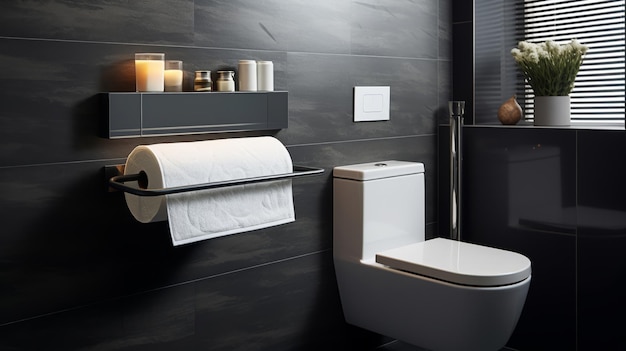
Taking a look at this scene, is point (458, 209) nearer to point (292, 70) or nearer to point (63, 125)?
point (292, 70)

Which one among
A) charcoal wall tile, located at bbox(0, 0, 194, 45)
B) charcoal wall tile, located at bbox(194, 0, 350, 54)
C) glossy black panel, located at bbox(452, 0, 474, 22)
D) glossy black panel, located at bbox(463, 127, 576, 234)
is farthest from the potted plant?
charcoal wall tile, located at bbox(0, 0, 194, 45)

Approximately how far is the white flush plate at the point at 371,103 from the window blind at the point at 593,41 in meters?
0.66

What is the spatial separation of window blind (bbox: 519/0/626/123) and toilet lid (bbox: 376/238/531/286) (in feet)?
2.51

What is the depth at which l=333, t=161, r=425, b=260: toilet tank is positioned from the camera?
2.35 m

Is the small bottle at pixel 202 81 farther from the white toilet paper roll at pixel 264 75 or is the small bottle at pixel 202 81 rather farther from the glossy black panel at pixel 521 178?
the glossy black panel at pixel 521 178

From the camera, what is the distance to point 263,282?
2.23 meters

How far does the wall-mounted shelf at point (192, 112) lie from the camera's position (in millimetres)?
1746

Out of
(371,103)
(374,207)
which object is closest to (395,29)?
(371,103)

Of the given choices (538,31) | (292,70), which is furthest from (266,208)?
(538,31)

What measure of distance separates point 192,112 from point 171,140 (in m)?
0.12

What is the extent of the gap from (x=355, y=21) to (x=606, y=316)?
4.46ft

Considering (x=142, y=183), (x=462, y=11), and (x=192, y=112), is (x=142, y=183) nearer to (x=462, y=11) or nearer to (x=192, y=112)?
(x=192, y=112)

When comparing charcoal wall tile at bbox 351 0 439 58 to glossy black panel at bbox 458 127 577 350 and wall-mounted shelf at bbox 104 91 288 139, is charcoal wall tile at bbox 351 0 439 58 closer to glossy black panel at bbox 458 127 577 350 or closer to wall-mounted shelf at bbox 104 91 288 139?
glossy black panel at bbox 458 127 577 350

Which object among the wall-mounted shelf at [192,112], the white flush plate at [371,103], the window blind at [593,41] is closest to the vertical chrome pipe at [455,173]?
the white flush plate at [371,103]
